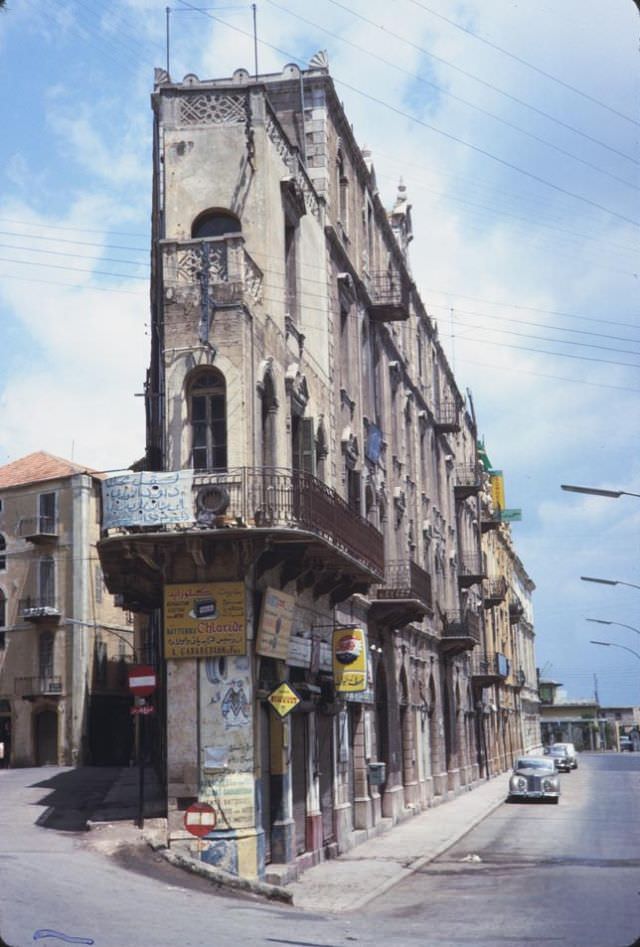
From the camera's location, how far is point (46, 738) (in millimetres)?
50844

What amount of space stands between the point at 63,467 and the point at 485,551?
2767 cm

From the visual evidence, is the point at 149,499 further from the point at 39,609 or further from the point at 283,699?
the point at 39,609

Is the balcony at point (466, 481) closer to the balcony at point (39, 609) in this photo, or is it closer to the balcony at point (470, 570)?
the balcony at point (470, 570)

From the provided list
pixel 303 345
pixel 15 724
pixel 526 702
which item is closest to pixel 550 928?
pixel 303 345

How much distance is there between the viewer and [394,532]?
37.6 m

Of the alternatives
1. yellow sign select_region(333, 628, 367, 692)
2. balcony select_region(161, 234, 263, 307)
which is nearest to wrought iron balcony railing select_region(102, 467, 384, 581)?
balcony select_region(161, 234, 263, 307)

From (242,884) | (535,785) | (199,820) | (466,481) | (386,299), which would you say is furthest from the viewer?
(466,481)

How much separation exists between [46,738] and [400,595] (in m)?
23.7

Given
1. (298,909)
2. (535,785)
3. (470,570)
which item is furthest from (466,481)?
(298,909)

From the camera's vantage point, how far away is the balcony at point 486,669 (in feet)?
188

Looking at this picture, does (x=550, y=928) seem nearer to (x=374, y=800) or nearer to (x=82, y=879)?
(x=82, y=879)

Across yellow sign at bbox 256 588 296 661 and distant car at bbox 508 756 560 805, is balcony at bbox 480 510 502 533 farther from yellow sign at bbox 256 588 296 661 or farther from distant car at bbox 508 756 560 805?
yellow sign at bbox 256 588 296 661

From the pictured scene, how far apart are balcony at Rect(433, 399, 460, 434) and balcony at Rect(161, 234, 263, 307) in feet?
91.7

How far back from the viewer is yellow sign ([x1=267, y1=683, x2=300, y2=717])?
69.3 ft
